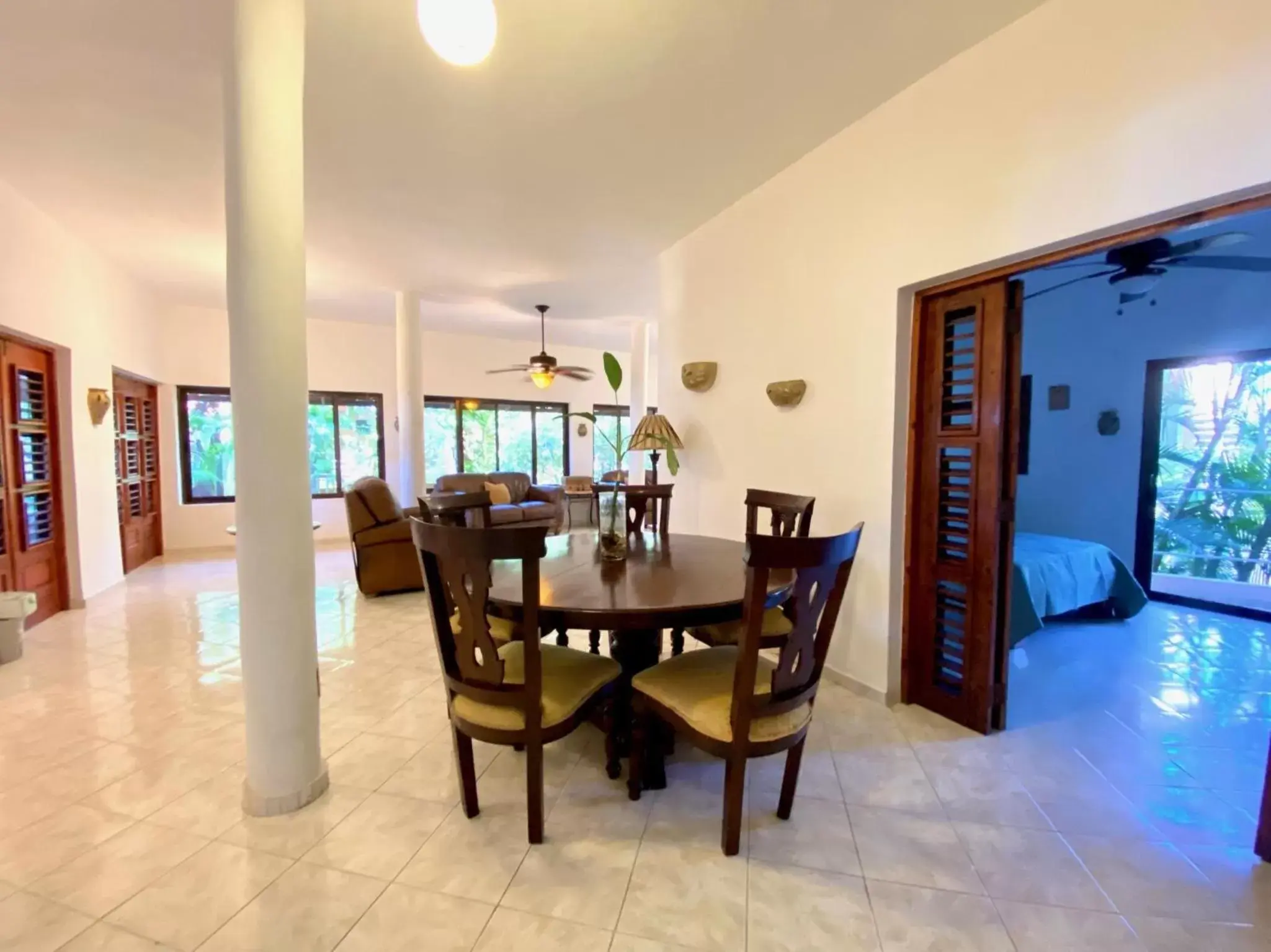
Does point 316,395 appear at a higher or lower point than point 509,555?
higher

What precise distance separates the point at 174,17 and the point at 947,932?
3.72m

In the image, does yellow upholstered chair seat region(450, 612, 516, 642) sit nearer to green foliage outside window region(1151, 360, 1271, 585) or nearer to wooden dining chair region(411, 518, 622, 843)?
wooden dining chair region(411, 518, 622, 843)

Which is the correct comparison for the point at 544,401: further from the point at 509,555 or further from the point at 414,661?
the point at 509,555

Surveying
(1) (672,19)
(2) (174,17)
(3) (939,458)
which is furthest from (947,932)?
(2) (174,17)

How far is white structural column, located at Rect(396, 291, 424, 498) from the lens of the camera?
209 inches

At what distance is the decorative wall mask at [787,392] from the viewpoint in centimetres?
289

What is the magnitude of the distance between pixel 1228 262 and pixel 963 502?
263 centimetres

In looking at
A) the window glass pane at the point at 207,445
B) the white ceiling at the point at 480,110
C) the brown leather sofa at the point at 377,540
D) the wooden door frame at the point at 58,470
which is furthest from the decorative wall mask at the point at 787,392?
the window glass pane at the point at 207,445

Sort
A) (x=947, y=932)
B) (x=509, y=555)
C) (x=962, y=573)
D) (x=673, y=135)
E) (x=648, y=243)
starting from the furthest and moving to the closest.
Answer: (x=648, y=243), (x=673, y=135), (x=962, y=573), (x=509, y=555), (x=947, y=932)

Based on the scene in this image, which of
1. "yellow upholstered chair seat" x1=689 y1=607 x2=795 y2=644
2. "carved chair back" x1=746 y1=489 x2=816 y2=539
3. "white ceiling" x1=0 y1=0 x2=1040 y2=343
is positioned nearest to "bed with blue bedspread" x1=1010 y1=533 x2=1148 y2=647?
"carved chair back" x1=746 y1=489 x2=816 y2=539

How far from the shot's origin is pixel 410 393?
5.38m

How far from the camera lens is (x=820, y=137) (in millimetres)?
2674

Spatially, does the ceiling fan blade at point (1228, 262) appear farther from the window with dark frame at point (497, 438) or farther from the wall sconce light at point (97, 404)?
the wall sconce light at point (97, 404)

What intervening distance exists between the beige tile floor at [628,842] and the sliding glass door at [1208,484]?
2262 millimetres
